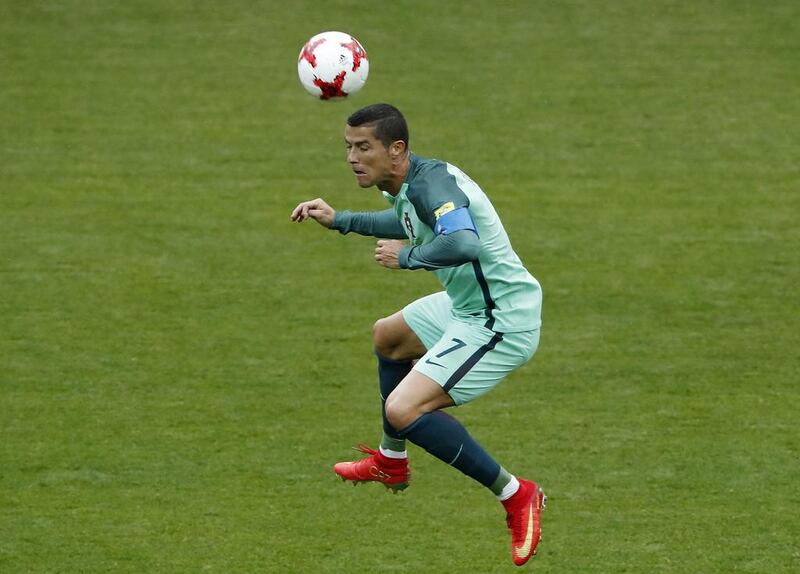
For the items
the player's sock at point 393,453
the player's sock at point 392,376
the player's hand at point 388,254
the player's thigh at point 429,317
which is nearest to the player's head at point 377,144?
the player's hand at point 388,254

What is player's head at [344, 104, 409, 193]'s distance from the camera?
8156 millimetres

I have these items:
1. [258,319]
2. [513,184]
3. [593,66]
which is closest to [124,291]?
[258,319]

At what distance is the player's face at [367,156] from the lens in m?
8.16

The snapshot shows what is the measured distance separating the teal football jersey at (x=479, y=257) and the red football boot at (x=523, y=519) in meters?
1.09

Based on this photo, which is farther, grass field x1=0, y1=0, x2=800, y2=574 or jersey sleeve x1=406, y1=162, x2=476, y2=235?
grass field x1=0, y1=0, x2=800, y2=574

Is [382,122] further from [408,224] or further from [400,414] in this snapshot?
[400,414]

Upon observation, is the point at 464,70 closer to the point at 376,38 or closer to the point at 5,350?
the point at 376,38

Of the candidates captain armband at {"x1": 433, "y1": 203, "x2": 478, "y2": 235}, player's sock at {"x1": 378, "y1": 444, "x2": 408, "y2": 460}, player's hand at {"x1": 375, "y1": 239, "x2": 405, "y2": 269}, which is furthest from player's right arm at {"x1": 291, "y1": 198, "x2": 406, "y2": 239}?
player's sock at {"x1": 378, "y1": 444, "x2": 408, "y2": 460}

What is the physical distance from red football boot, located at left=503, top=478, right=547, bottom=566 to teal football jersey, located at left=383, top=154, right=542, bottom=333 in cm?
109

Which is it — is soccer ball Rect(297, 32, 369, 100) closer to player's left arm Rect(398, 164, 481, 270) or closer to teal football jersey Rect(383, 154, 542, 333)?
teal football jersey Rect(383, 154, 542, 333)

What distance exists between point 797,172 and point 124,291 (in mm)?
8503

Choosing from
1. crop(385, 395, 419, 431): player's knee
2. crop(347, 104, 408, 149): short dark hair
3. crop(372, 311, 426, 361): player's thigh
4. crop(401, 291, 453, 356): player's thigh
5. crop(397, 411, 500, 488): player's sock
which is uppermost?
crop(347, 104, 408, 149): short dark hair

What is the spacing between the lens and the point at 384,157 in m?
8.16

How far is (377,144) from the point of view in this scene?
8164 millimetres
